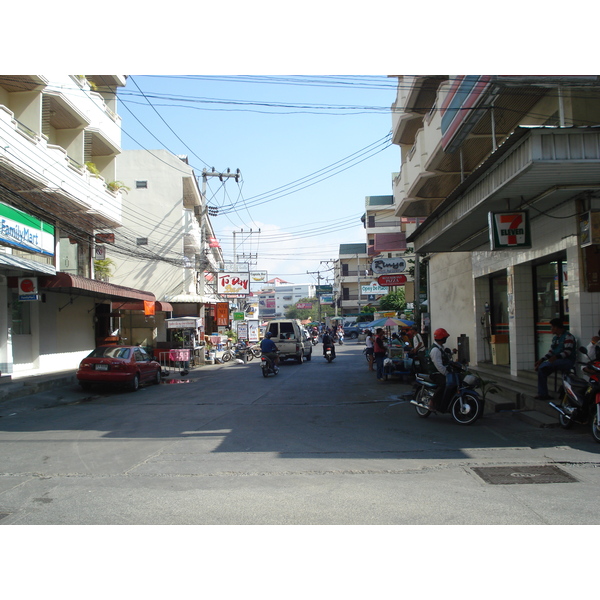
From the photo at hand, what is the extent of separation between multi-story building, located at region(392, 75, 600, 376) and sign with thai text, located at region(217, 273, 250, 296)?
25.6 m

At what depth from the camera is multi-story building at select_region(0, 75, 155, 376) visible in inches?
646

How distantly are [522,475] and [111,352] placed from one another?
46.0 ft

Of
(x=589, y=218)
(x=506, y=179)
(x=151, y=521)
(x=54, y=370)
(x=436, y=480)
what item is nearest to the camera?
(x=151, y=521)

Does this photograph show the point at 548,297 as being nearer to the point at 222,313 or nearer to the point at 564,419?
the point at 564,419

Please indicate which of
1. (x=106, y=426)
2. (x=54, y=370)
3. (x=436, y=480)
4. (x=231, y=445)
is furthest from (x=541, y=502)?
(x=54, y=370)

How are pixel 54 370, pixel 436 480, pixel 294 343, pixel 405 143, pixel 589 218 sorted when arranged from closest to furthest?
pixel 436 480 < pixel 589 218 < pixel 54 370 < pixel 405 143 < pixel 294 343

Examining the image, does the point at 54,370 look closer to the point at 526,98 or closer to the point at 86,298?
the point at 86,298

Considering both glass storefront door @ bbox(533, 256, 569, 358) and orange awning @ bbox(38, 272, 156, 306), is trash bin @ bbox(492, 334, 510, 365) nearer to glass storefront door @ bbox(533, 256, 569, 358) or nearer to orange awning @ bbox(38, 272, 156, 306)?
glass storefront door @ bbox(533, 256, 569, 358)

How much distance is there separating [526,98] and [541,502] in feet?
31.1

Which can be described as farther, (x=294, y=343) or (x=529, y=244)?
(x=294, y=343)

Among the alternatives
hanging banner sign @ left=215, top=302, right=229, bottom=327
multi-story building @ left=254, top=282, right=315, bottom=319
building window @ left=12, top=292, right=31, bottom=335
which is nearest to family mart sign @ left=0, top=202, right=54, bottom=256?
building window @ left=12, top=292, right=31, bottom=335

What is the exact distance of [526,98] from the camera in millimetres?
11977

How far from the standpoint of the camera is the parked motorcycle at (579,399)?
840cm

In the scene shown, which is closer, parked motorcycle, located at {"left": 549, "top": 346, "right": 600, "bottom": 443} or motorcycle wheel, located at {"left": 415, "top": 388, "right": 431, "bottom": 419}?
parked motorcycle, located at {"left": 549, "top": 346, "right": 600, "bottom": 443}
